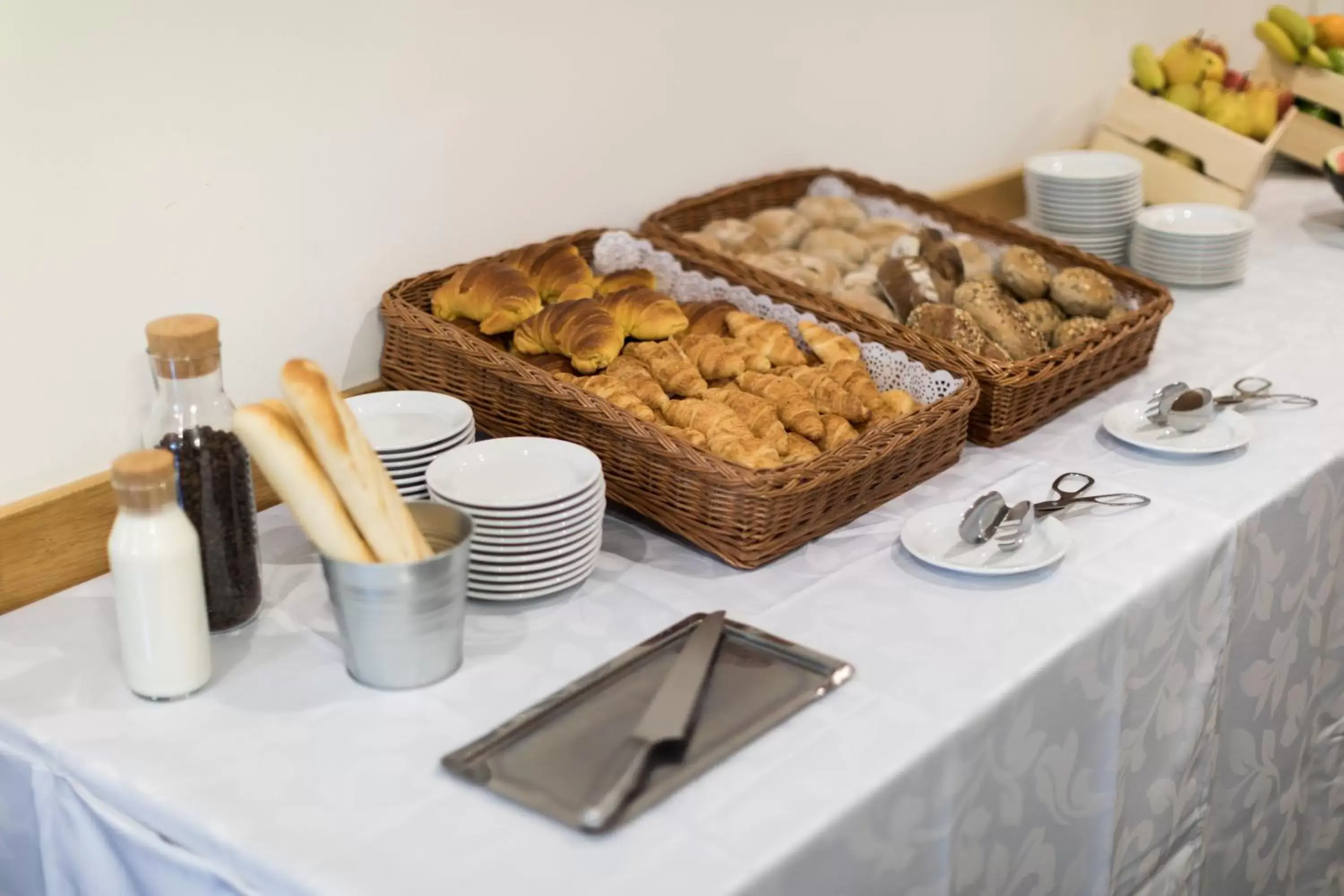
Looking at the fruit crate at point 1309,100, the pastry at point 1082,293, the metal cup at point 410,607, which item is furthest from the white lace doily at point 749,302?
the fruit crate at point 1309,100

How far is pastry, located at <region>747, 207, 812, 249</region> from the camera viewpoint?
6.08 feet

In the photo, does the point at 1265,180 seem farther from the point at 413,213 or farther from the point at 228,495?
the point at 228,495

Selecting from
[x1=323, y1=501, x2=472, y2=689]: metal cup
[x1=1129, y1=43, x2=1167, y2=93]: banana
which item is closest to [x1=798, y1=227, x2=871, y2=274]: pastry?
[x1=1129, y1=43, x2=1167, y2=93]: banana

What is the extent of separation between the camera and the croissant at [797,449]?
51.0 inches

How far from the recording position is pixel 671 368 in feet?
4.66

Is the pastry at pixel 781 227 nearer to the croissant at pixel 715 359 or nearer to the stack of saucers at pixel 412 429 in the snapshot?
the croissant at pixel 715 359

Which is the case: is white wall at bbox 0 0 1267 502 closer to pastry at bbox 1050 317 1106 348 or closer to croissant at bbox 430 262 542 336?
croissant at bbox 430 262 542 336

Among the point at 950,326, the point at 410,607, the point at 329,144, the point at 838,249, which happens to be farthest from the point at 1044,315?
the point at 410,607

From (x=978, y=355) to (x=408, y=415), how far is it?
1.97 feet

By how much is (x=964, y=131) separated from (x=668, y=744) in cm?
157

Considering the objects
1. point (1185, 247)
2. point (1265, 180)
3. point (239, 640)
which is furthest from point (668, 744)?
point (1265, 180)

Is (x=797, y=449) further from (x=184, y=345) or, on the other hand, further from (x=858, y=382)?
(x=184, y=345)

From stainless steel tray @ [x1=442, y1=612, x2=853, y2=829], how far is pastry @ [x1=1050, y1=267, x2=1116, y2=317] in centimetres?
76

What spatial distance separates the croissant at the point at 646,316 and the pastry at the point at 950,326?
267 millimetres
